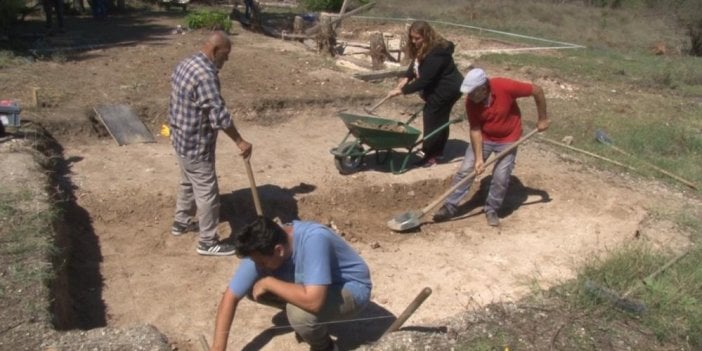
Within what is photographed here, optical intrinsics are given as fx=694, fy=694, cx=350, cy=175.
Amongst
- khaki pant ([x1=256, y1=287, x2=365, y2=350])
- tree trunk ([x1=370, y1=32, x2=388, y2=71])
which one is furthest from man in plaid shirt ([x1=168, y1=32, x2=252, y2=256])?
tree trunk ([x1=370, y1=32, x2=388, y2=71])

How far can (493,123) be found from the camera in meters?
6.46

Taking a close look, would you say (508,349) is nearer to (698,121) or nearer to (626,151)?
(626,151)

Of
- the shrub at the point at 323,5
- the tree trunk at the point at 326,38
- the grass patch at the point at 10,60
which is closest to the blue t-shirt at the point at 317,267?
the grass patch at the point at 10,60

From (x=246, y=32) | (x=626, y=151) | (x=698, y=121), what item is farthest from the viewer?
(x=246, y=32)

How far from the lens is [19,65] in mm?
10195

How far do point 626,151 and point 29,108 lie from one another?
7547 mm

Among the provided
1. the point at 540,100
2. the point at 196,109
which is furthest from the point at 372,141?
the point at 196,109

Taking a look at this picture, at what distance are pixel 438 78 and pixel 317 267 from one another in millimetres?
4441

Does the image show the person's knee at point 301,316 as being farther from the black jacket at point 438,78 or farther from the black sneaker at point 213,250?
the black jacket at point 438,78

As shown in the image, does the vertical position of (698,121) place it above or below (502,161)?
below

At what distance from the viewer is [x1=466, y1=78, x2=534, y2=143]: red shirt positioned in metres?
6.32

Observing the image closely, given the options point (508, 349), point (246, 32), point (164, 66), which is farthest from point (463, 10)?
point (508, 349)

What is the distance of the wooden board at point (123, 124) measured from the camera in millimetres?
8039

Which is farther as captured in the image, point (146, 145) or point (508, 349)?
point (146, 145)
